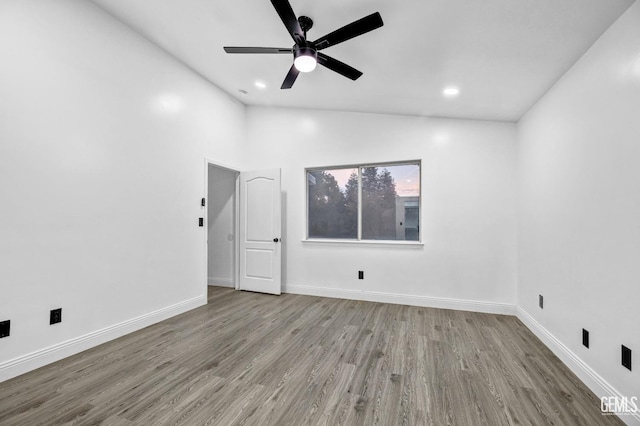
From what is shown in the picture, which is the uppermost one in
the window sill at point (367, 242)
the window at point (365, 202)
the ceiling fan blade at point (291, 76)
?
the ceiling fan blade at point (291, 76)

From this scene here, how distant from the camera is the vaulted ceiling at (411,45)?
1.86m

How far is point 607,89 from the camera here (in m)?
1.89

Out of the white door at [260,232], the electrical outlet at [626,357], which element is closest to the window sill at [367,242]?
the white door at [260,232]

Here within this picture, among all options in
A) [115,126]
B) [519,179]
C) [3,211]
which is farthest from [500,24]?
[3,211]

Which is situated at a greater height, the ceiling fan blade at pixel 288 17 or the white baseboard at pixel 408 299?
the ceiling fan blade at pixel 288 17

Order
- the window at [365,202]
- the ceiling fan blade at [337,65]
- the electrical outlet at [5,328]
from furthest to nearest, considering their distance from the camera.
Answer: the window at [365,202]
the ceiling fan blade at [337,65]
the electrical outlet at [5,328]

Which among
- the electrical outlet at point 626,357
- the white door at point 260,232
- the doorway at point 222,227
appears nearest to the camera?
the electrical outlet at point 626,357

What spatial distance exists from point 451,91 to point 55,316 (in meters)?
4.31

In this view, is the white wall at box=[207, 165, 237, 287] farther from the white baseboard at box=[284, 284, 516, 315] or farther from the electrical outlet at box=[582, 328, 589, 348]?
the electrical outlet at box=[582, 328, 589, 348]

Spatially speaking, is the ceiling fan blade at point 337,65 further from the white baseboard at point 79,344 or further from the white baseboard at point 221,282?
the white baseboard at point 221,282

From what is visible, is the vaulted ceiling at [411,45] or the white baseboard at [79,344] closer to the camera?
the vaulted ceiling at [411,45]

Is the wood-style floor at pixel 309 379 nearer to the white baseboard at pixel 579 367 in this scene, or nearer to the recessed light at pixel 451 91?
the white baseboard at pixel 579 367

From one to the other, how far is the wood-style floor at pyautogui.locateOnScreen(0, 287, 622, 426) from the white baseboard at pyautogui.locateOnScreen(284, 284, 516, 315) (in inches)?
15.5

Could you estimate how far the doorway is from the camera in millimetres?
4949
